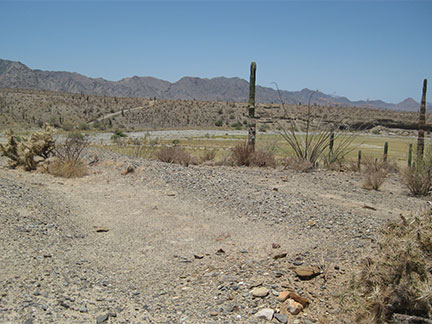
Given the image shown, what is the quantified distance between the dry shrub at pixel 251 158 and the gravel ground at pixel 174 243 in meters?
3.60

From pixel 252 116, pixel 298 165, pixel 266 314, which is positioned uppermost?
pixel 252 116

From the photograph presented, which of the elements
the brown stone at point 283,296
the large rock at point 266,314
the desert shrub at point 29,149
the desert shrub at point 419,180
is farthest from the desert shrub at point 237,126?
the large rock at point 266,314

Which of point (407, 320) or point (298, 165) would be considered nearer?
point (407, 320)

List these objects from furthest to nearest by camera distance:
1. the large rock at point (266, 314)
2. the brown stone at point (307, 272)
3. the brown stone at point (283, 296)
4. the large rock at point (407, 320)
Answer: the brown stone at point (307, 272) → the brown stone at point (283, 296) → the large rock at point (266, 314) → the large rock at point (407, 320)

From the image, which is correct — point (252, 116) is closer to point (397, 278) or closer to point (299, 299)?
point (299, 299)

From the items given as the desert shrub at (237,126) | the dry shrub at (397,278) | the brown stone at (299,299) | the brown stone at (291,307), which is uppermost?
the desert shrub at (237,126)

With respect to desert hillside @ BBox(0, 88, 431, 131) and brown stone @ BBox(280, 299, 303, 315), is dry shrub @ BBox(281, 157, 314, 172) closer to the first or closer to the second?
brown stone @ BBox(280, 299, 303, 315)

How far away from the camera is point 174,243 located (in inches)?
299

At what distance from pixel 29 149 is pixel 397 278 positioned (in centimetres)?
1325

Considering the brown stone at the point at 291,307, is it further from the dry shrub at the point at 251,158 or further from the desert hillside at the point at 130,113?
the desert hillside at the point at 130,113

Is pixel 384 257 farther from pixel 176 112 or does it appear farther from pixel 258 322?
pixel 176 112

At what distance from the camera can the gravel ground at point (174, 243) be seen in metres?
4.92

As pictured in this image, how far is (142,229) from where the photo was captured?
8.38m

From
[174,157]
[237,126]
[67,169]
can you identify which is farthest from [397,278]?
[237,126]
